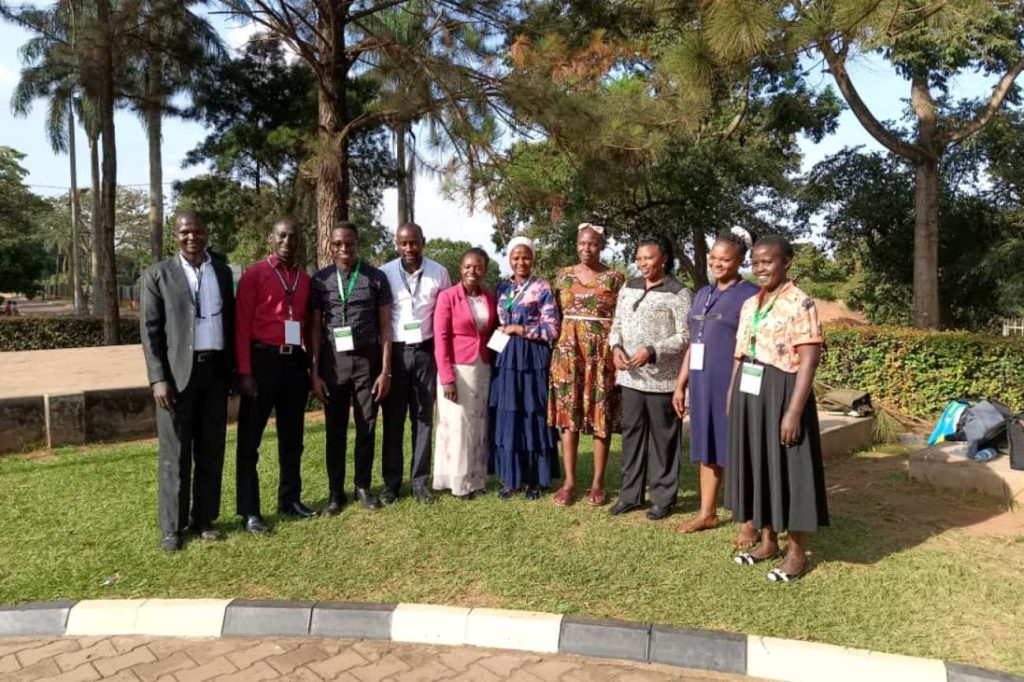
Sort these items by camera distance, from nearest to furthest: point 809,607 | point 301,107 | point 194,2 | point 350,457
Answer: point 809,607
point 350,457
point 194,2
point 301,107

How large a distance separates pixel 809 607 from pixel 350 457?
12.8 feet

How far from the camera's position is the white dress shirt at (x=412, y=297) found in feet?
14.8

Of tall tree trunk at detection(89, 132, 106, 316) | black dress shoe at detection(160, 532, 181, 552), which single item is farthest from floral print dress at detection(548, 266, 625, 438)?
tall tree trunk at detection(89, 132, 106, 316)

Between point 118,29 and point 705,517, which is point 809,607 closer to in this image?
point 705,517

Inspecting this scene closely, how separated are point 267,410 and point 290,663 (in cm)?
165

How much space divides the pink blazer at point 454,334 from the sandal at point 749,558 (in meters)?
1.89

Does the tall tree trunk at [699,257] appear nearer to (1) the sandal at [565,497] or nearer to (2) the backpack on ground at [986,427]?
(2) the backpack on ground at [986,427]

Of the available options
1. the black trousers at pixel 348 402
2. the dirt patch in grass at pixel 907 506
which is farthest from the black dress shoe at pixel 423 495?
the dirt patch in grass at pixel 907 506

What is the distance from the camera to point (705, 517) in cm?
416

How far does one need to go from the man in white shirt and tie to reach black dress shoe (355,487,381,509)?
2.1 inches

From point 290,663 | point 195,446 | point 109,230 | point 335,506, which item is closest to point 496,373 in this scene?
point 335,506

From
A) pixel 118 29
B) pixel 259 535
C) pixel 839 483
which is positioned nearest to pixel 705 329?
pixel 839 483

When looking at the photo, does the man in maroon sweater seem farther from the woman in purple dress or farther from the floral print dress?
the woman in purple dress

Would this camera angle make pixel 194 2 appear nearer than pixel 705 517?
No
